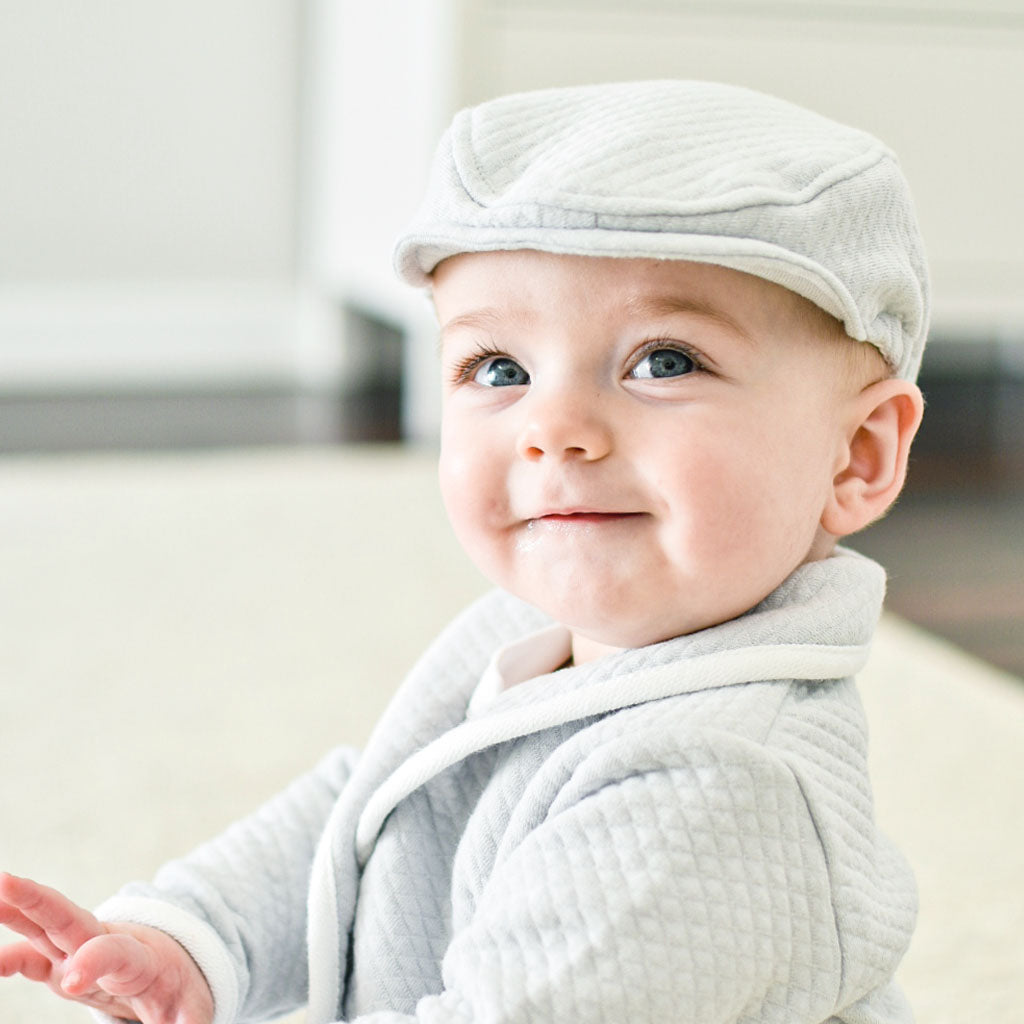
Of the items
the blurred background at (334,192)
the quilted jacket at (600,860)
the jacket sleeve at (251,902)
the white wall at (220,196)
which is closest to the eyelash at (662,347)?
the quilted jacket at (600,860)

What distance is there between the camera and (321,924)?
2.16 feet

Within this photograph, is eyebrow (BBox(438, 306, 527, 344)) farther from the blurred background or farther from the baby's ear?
the blurred background

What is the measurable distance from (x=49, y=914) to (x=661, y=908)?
0.76 feet

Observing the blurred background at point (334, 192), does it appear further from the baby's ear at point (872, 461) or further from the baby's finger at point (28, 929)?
the baby's finger at point (28, 929)

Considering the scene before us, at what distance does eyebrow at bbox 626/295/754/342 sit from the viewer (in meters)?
0.56

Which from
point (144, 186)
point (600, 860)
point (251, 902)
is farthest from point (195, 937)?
point (144, 186)

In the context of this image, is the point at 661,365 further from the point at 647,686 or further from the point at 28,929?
the point at 28,929

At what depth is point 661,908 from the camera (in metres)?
0.51

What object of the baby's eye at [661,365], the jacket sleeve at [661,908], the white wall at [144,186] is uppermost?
the baby's eye at [661,365]

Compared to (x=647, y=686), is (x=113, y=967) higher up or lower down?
lower down

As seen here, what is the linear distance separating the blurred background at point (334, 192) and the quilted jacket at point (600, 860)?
1.09 m

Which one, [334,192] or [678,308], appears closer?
[678,308]

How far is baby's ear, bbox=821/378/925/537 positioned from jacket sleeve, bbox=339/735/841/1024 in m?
0.13

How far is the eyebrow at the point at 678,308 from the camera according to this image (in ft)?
1.84
